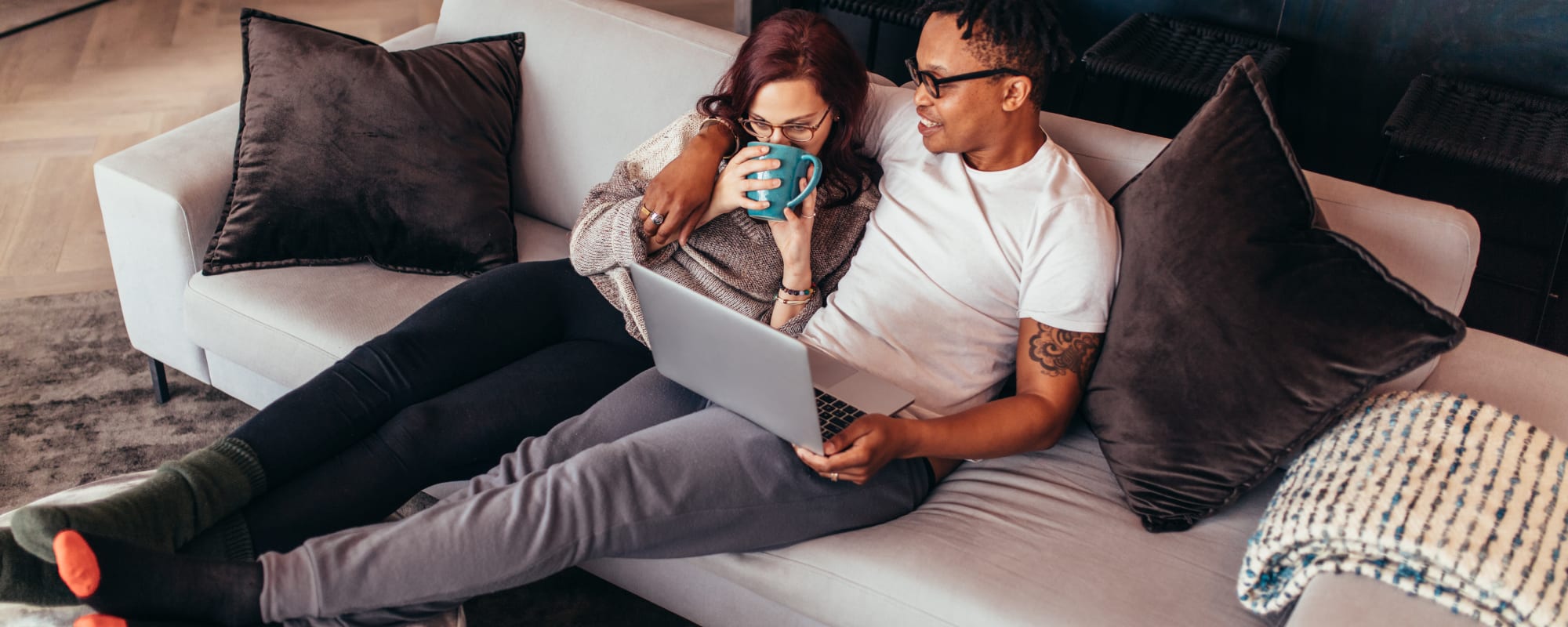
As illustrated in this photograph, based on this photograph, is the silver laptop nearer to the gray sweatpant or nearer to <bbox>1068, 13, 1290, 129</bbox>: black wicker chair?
the gray sweatpant

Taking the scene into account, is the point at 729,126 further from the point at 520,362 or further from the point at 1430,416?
the point at 1430,416

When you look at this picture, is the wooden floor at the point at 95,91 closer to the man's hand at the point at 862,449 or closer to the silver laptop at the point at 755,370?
the silver laptop at the point at 755,370

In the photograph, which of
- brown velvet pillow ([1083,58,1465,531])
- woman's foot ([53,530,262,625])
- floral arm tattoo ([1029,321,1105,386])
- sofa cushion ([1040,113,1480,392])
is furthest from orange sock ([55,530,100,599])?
sofa cushion ([1040,113,1480,392])

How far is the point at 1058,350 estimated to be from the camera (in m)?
1.49

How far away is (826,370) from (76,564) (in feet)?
2.94

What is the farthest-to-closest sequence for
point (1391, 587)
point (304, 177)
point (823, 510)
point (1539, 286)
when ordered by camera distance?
point (1539, 286) < point (304, 177) < point (823, 510) < point (1391, 587)

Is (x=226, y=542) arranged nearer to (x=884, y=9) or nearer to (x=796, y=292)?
(x=796, y=292)

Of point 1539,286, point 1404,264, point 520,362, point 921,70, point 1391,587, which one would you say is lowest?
point 1539,286

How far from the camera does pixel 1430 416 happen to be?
1.32m

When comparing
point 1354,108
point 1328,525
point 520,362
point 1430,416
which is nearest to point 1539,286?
point 1354,108

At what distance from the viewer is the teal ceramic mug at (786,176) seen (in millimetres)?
1527

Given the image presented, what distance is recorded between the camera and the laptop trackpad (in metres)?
1.48

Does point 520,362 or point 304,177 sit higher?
point 304,177

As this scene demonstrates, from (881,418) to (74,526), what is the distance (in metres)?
0.93
